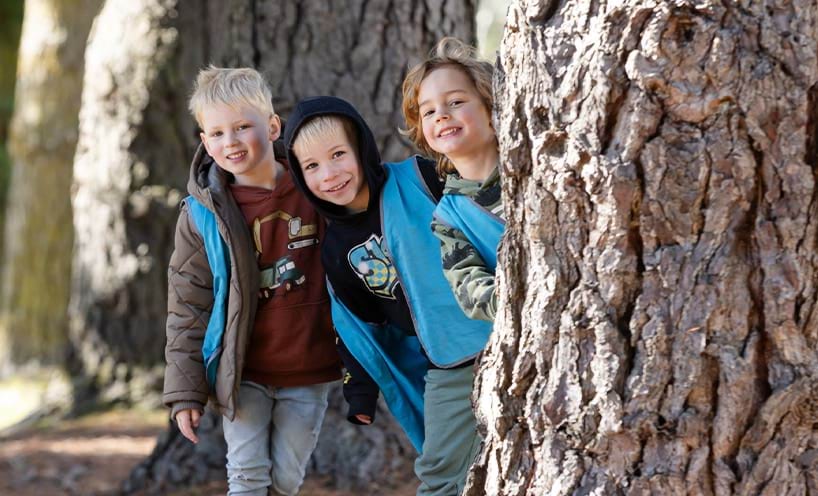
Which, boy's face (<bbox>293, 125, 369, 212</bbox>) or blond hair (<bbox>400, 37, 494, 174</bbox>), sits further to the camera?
boy's face (<bbox>293, 125, 369, 212</bbox>)

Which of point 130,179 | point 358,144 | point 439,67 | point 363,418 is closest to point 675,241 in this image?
point 439,67

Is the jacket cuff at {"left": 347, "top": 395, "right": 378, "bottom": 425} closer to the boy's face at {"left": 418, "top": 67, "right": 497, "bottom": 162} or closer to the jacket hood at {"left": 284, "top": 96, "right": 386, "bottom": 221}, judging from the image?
the jacket hood at {"left": 284, "top": 96, "right": 386, "bottom": 221}

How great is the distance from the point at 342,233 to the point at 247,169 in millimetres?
441

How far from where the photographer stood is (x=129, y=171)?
6.66 metres

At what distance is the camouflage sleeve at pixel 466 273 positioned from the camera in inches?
110

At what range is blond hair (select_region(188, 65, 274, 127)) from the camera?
351 centimetres

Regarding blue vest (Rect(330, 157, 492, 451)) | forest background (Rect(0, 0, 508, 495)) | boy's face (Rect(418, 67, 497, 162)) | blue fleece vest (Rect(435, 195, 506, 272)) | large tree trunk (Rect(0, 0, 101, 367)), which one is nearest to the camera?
blue fleece vest (Rect(435, 195, 506, 272))

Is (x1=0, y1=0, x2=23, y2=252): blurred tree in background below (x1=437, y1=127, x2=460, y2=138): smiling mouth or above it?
above

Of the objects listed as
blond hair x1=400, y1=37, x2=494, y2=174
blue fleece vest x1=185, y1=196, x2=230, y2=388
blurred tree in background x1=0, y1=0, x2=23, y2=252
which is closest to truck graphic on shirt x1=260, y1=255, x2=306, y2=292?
blue fleece vest x1=185, y1=196, x2=230, y2=388

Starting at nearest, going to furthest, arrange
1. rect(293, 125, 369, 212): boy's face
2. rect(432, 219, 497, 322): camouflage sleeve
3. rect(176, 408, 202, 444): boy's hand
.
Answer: rect(432, 219, 497, 322): camouflage sleeve
rect(293, 125, 369, 212): boy's face
rect(176, 408, 202, 444): boy's hand

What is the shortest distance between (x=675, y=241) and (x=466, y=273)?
2.59ft

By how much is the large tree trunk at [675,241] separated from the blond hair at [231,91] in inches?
53.9

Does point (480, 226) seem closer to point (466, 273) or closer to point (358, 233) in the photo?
point (466, 273)

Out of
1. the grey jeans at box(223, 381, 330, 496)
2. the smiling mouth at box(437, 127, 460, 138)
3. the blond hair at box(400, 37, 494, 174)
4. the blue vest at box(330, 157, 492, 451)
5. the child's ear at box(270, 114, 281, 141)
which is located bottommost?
the grey jeans at box(223, 381, 330, 496)
